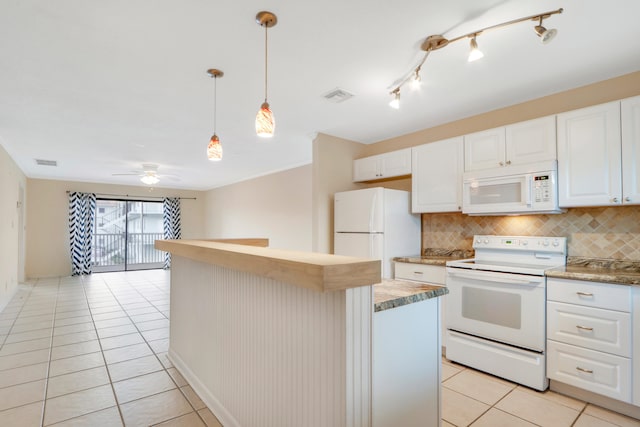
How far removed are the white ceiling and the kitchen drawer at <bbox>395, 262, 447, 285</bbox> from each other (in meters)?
1.56

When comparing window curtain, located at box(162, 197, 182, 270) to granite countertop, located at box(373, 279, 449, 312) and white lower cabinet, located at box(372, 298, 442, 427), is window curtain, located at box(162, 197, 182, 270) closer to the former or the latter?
granite countertop, located at box(373, 279, 449, 312)

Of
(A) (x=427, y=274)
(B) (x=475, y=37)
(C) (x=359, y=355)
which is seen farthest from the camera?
(A) (x=427, y=274)

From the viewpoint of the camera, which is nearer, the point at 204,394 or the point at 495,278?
the point at 204,394

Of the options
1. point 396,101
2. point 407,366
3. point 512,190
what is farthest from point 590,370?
point 396,101

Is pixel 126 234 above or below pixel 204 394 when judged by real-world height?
above

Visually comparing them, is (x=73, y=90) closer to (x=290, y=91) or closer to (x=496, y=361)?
(x=290, y=91)

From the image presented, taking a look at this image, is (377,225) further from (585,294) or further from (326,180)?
(585,294)

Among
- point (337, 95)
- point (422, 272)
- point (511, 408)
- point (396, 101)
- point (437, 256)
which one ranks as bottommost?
point (511, 408)

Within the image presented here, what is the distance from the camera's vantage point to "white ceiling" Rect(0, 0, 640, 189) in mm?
1751

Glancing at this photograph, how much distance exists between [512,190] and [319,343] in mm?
2406

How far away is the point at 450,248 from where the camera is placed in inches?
137

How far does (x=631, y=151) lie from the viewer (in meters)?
2.22

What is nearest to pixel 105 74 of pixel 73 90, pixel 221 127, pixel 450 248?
pixel 73 90

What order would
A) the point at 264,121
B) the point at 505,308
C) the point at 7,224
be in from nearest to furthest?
the point at 264,121
the point at 505,308
the point at 7,224
